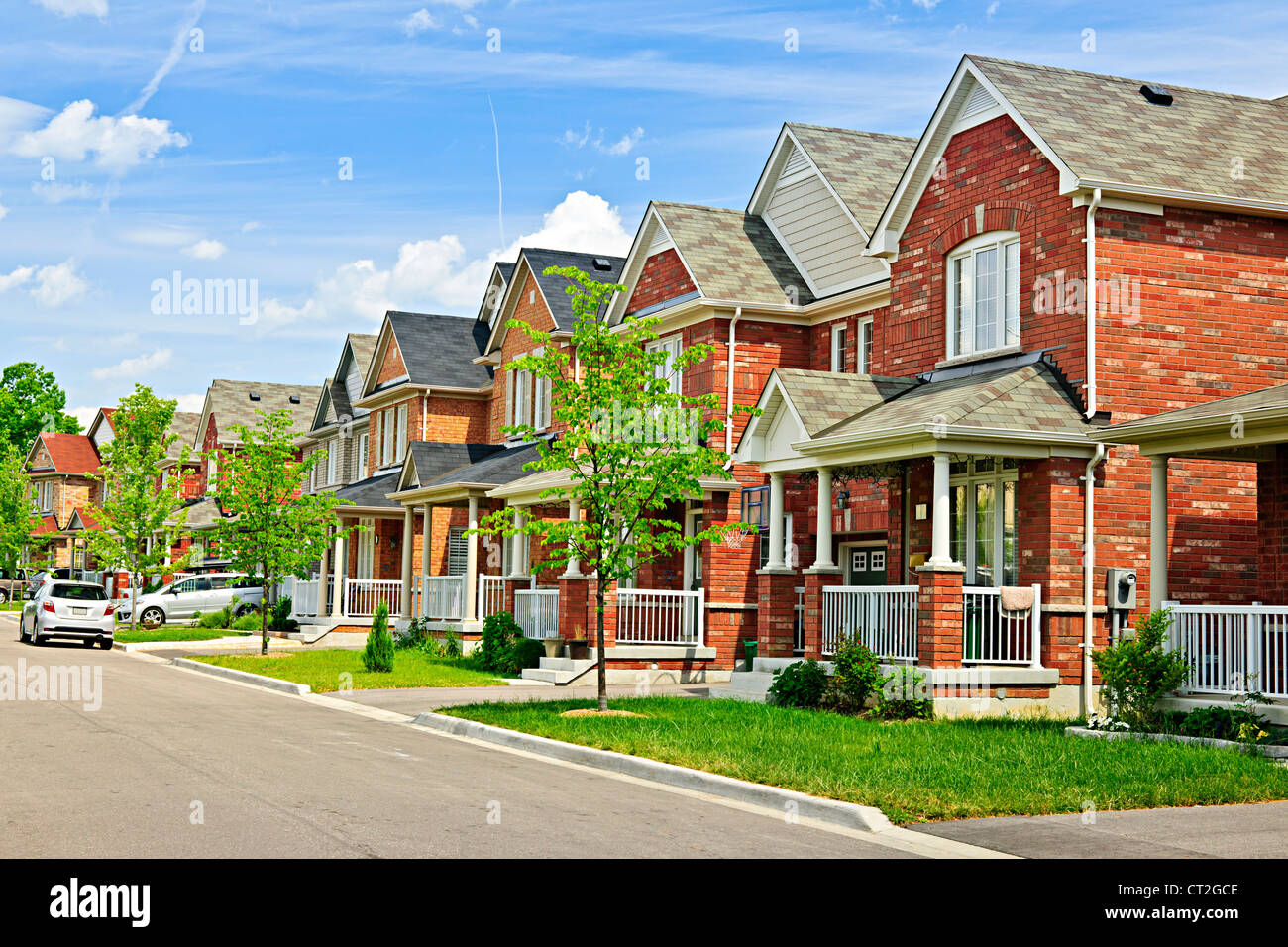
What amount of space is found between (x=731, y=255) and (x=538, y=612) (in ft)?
26.9

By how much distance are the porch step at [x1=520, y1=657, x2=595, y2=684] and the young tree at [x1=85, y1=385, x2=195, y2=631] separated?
74.7 ft

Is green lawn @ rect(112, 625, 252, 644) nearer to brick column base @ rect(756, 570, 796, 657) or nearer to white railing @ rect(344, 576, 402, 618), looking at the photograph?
white railing @ rect(344, 576, 402, 618)

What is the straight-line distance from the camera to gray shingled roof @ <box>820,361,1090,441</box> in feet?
58.9

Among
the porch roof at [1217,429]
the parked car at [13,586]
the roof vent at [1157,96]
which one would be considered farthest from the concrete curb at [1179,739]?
the parked car at [13,586]

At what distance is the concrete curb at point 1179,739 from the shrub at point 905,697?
6.31 feet

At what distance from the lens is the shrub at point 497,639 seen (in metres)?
27.7

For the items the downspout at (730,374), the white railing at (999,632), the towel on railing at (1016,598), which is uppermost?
the downspout at (730,374)

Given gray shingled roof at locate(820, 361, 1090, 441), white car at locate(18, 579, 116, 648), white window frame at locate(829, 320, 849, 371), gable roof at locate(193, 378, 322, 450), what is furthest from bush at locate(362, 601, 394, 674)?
gable roof at locate(193, 378, 322, 450)

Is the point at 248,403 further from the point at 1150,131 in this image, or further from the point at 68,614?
the point at 1150,131

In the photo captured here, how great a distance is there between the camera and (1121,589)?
709 inches

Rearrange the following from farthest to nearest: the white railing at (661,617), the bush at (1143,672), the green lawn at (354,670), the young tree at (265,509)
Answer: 1. the young tree at (265,509)
2. the white railing at (661,617)
3. the green lawn at (354,670)
4. the bush at (1143,672)

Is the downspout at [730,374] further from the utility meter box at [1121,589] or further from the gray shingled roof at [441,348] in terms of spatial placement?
the gray shingled roof at [441,348]

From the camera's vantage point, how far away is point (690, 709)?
60.7 feet
